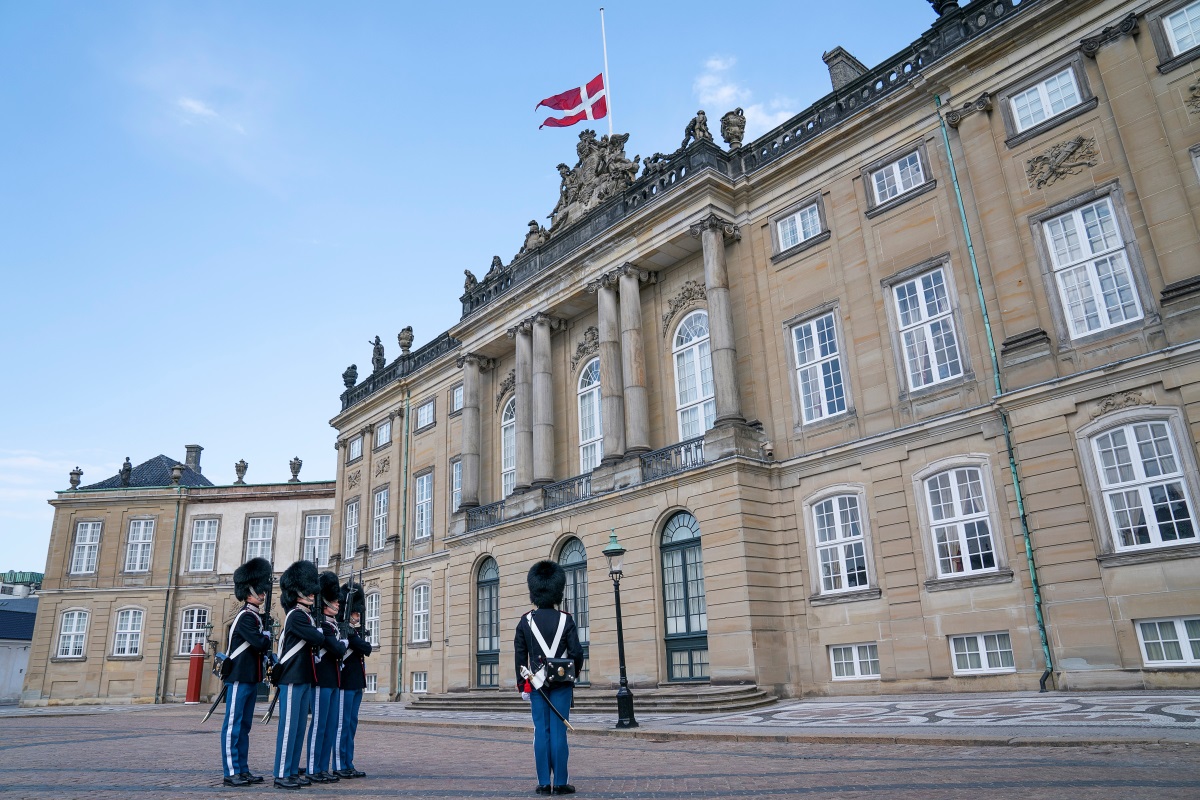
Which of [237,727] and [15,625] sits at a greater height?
[15,625]

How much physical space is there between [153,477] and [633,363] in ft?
134

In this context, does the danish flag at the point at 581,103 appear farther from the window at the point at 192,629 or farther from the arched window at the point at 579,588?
the window at the point at 192,629

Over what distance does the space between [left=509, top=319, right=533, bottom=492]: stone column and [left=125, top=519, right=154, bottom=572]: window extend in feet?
98.3

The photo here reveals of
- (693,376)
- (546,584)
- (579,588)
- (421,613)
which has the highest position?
(693,376)

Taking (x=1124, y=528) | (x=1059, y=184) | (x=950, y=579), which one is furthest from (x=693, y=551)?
(x=1059, y=184)

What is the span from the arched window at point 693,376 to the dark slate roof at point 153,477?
37.6 m

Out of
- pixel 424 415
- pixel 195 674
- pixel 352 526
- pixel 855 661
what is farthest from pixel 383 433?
pixel 855 661

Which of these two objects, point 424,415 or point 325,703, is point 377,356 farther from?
point 325,703

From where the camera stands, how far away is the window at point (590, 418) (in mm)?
28719

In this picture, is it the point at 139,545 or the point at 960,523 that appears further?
the point at 139,545

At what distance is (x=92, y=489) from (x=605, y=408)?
38386 mm

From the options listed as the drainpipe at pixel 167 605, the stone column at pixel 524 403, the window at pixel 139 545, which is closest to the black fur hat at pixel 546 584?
the stone column at pixel 524 403

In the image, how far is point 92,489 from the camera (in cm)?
4962

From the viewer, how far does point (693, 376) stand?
25812 millimetres
